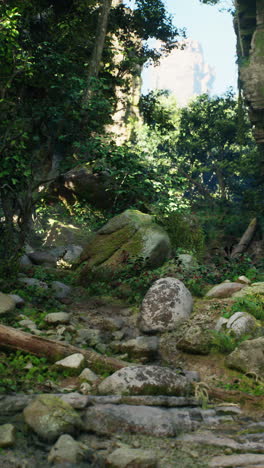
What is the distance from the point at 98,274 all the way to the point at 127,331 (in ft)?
8.25

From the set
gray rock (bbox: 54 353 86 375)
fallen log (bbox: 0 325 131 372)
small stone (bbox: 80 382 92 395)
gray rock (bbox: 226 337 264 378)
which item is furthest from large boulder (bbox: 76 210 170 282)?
small stone (bbox: 80 382 92 395)

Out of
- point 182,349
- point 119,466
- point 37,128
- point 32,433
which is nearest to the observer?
point 119,466

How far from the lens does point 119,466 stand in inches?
120

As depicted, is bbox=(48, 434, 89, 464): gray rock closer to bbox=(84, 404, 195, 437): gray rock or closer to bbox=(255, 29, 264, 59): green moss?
bbox=(84, 404, 195, 437): gray rock

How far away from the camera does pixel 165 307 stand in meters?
7.55

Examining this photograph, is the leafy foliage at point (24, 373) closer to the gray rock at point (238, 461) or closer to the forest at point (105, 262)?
the forest at point (105, 262)

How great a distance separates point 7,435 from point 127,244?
6.80 m

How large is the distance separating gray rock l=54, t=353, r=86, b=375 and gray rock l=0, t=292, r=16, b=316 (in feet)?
5.89

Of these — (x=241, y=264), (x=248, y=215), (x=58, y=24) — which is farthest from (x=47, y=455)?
(x=248, y=215)

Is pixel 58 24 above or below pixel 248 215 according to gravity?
above

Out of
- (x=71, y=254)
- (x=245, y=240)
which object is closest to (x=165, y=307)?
(x=71, y=254)

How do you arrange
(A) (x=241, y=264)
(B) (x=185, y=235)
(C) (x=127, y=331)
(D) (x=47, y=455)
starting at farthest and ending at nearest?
1. (B) (x=185, y=235)
2. (A) (x=241, y=264)
3. (C) (x=127, y=331)
4. (D) (x=47, y=455)

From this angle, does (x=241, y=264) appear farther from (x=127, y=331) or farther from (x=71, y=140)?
(x=71, y=140)

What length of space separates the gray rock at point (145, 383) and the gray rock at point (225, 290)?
3.51 metres
